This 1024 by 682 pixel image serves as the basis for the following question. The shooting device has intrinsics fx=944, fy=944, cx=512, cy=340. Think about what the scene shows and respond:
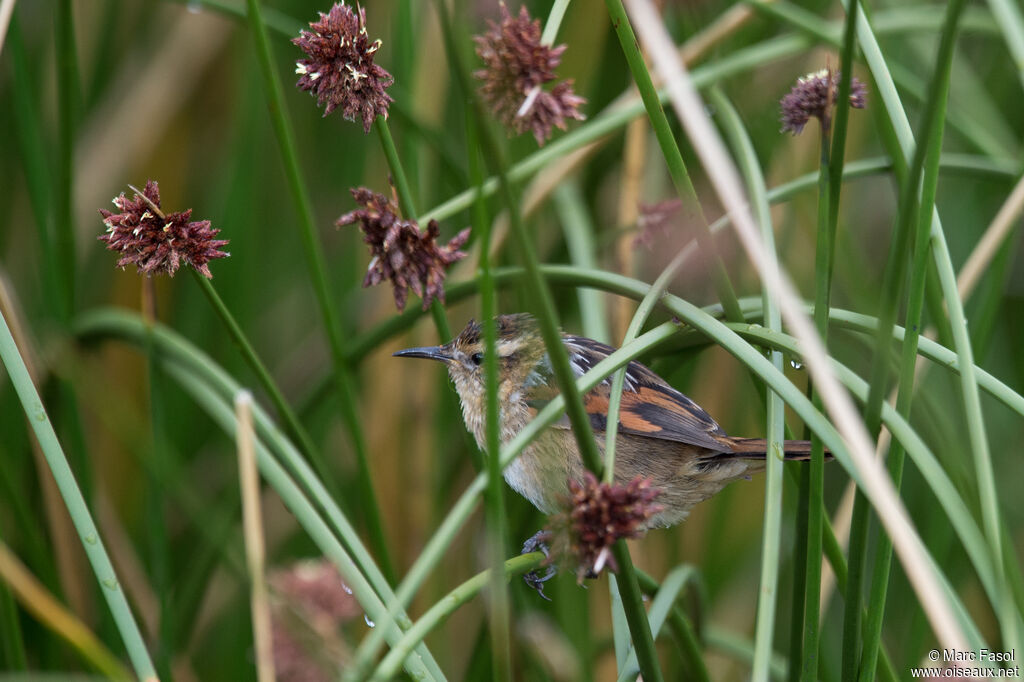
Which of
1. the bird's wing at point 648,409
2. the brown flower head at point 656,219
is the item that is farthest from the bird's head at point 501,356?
the brown flower head at point 656,219

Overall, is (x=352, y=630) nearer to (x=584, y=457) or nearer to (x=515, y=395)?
(x=515, y=395)

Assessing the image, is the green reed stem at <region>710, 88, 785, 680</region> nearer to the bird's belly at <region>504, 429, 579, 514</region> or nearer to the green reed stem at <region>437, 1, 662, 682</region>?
the green reed stem at <region>437, 1, 662, 682</region>

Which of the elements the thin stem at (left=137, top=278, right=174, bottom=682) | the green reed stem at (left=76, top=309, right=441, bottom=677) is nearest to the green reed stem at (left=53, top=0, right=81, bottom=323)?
the green reed stem at (left=76, top=309, right=441, bottom=677)

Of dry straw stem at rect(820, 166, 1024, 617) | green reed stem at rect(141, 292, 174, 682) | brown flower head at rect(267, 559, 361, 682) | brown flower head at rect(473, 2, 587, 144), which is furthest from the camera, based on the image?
green reed stem at rect(141, 292, 174, 682)

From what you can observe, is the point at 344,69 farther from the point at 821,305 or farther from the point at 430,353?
the point at 430,353

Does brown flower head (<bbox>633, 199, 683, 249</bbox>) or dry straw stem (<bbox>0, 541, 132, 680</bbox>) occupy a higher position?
brown flower head (<bbox>633, 199, 683, 249</bbox>)
